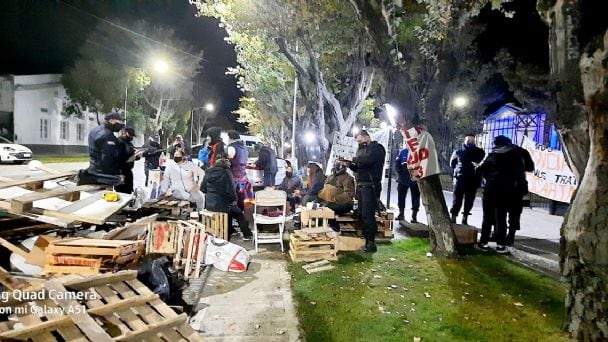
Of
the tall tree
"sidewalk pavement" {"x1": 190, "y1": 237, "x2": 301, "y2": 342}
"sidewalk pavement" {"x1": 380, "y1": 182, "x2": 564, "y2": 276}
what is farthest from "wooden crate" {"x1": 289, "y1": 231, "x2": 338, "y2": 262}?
the tall tree

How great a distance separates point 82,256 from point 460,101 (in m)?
21.2

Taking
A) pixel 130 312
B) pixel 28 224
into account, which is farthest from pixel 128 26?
pixel 130 312

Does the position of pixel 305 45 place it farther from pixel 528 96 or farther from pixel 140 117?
pixel 140 117

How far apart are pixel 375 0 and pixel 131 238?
583cm

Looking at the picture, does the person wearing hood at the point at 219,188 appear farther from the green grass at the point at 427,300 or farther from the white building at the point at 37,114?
the white building at the point at 37,114

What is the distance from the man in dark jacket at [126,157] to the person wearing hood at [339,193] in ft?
12.3

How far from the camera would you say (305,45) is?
14031 millimetres

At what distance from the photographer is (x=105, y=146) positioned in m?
7.02

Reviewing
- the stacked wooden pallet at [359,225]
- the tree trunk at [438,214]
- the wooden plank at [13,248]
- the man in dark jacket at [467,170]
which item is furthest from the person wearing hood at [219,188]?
the man in dark jacket at [467,170]

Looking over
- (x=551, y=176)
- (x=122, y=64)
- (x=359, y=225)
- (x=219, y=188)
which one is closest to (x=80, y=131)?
(x=122, y=64)

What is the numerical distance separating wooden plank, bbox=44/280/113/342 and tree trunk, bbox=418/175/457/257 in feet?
18.2

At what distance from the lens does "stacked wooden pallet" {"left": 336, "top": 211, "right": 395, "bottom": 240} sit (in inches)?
303

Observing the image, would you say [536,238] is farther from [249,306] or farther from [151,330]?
[151,330]

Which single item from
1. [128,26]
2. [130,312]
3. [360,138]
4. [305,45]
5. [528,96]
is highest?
[128,26]
